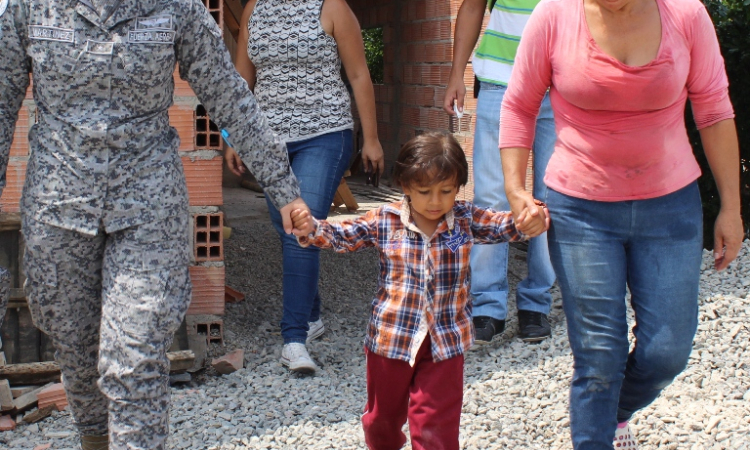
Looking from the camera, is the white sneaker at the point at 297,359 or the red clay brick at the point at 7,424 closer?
the red clay brick at the point at 7,424

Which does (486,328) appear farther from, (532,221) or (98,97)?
(98,97)

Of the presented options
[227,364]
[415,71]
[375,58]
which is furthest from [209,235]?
[375,58]

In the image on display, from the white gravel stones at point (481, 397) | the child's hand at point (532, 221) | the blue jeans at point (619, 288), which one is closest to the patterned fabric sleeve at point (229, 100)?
the child's hand at point (532, 221)

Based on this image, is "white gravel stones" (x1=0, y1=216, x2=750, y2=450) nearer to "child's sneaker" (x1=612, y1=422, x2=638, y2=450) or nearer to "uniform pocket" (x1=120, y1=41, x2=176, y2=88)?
Answer: "child's sneaker" (x1=612, y1=422, x2=638, y2=450)

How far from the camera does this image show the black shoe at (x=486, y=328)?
4.39 metres

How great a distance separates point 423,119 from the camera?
782cm

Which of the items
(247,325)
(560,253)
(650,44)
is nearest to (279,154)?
(560,253)

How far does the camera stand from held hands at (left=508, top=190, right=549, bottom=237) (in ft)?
9.04

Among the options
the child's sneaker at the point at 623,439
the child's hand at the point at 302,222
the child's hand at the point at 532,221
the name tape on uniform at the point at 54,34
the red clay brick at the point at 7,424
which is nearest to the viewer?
the name tape on uniform at the point at 54,34

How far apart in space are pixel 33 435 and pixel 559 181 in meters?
2.29

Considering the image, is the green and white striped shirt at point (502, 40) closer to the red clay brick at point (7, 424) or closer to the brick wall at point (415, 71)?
the brick wall at point (415, 71)

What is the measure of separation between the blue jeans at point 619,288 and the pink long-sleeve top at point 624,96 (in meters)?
Answer: 0.07

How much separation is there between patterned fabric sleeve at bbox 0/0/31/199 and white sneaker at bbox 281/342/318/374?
1.84 metres

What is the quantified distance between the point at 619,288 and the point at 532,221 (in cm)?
32
